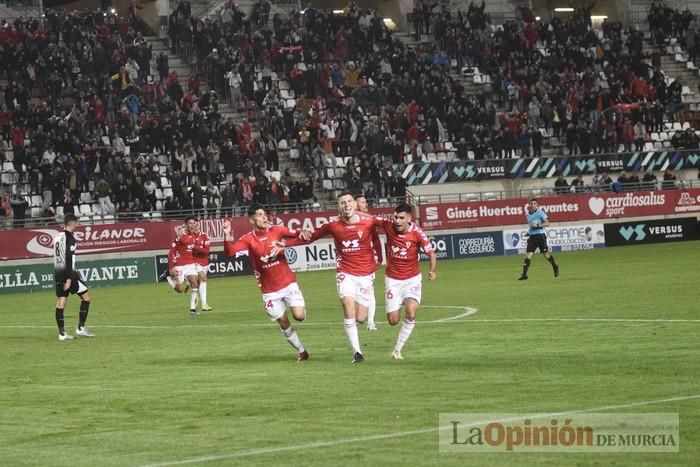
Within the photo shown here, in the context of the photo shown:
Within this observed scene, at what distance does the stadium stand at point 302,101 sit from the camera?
4766 cm

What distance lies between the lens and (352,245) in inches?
717

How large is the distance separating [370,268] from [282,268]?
4.13ft

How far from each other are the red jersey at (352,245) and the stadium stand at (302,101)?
95.1 feet

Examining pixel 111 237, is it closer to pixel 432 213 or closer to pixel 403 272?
pixel 432 213

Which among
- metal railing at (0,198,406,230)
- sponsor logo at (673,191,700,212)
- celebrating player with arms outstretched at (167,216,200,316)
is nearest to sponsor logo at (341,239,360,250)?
celebrating player with arms outstretched at (167,216,200,316)

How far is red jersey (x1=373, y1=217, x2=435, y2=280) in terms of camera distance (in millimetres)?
17984

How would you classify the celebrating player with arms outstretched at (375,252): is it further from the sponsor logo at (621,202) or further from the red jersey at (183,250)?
the sponsor logo at (621,202)

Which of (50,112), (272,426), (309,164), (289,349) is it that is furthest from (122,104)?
(272,426)

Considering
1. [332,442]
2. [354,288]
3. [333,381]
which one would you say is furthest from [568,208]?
[332,442]

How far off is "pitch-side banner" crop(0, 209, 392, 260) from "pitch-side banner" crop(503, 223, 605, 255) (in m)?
10.4

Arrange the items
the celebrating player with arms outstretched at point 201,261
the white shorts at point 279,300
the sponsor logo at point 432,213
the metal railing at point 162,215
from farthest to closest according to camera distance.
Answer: the sponsor logo at point 432,213 → the metal railing at point 162,215 → the celebrating player with arms outstretched at point 201,261 → the white shorts at point 279,300

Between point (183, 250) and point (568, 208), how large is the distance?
26.4 metres

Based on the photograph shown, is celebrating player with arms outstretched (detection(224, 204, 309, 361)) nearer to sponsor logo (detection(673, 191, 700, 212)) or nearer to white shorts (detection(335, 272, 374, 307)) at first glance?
white shorts (detection(335, 272, 374, 307))

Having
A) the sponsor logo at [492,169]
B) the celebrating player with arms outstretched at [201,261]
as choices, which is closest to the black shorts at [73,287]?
the celebrating player with arms outstretched at [201,261]
